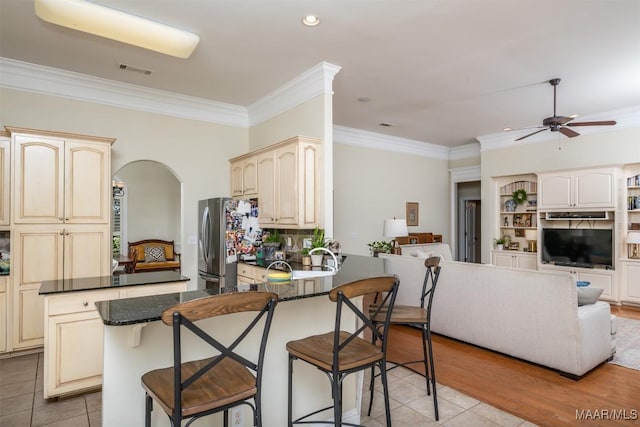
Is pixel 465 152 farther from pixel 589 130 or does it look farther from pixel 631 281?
pixel 631 281

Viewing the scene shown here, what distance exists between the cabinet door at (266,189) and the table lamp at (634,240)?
5.48 m

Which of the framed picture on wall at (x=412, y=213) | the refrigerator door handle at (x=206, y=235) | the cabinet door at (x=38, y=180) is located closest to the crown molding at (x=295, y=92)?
the refrigerator door handle at (x=206, y=235)

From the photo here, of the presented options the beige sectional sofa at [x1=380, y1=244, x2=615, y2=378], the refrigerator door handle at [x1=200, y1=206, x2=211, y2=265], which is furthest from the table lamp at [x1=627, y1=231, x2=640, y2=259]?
the refrigerator door handle at [x1=200, y1=206, x2=211, y2=265]

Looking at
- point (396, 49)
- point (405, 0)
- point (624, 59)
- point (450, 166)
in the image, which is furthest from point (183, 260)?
point (450, 166)

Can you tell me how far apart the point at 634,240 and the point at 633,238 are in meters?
0.04

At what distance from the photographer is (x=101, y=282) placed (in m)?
2.89

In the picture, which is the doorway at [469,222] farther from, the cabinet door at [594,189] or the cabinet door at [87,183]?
the cabinet door at [87,183]

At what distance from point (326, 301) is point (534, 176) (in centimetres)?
631

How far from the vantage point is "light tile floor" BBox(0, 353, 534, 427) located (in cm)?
250

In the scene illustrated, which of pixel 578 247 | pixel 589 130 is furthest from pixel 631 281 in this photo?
pixel 589 130

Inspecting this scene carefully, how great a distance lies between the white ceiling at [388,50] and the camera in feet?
9.84

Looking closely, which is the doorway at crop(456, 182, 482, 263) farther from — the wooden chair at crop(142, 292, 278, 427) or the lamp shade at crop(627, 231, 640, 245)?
the wooden chair at crop(142, 292, 278, 427)

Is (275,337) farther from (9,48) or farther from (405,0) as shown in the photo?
(9,48)

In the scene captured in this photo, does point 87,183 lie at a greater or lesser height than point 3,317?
greater
